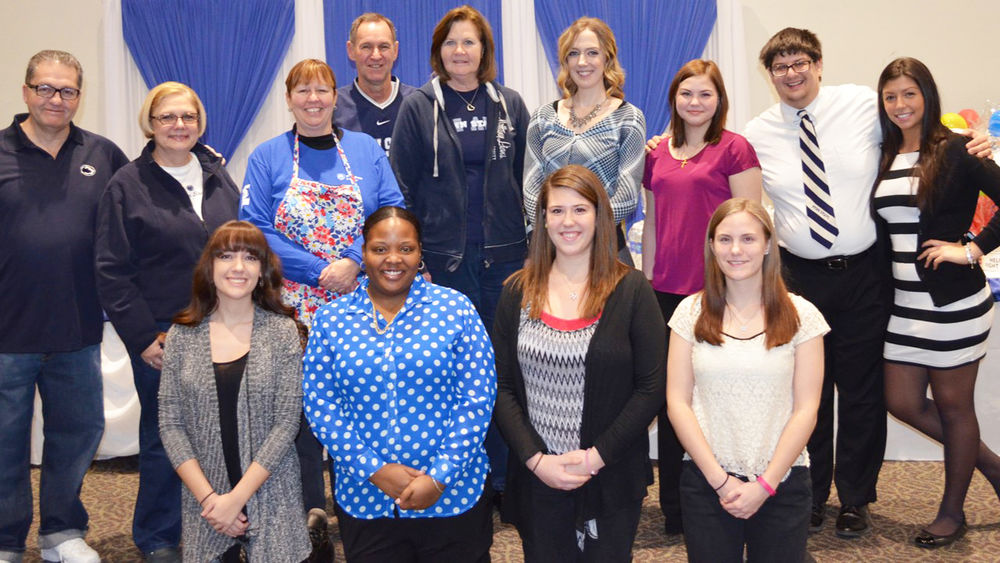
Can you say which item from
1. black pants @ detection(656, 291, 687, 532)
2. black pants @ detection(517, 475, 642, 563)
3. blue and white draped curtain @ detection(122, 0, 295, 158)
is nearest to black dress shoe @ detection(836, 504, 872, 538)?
black pants @ detection(656, 291, 687, 532)

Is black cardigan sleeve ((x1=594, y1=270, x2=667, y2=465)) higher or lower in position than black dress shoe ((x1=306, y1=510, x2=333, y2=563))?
higher

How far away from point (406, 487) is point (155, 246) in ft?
4.13

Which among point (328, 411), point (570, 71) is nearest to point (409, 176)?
point (570, 71)

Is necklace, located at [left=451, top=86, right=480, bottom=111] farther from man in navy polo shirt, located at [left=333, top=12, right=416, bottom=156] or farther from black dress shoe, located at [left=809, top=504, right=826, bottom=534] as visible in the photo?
black dress shoe, located at [left=809, top=504, right=826, bottom=534]

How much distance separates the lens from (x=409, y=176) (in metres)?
2.97

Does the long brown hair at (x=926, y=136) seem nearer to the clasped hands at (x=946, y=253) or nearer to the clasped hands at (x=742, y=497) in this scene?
the clasped hands at (x=946, y=253)

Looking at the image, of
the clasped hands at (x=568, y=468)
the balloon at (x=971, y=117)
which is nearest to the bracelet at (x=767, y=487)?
the clasped hands at (x=568, y=468)

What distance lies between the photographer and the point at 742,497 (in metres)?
2.03

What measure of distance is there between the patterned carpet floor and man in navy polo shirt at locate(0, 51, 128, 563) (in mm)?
264

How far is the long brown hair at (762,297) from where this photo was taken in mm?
2104

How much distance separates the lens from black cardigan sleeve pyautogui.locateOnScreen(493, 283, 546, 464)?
2135 mm

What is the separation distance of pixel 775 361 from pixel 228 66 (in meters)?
5.24

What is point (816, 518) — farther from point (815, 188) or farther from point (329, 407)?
point (329, 407)

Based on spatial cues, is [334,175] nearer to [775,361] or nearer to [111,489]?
[775,361]
